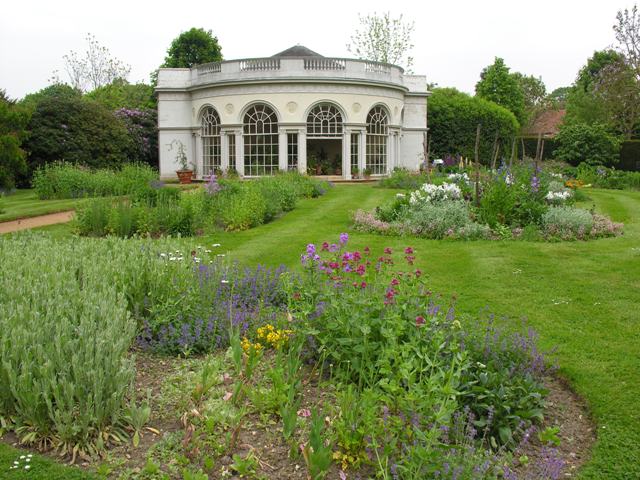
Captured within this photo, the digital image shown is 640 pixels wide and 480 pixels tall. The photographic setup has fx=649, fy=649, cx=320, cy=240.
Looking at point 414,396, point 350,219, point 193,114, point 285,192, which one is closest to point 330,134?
point 193,114

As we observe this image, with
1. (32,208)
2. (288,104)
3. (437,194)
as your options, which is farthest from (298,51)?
(437,194)

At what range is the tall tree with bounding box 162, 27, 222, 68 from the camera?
42.4 m

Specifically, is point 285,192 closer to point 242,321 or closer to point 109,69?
point 242,321

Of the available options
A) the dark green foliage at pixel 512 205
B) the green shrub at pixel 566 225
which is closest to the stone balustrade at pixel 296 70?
the dark green foliage at pixel 512 205

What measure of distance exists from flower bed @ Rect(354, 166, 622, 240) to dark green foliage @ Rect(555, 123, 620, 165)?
1657 cm

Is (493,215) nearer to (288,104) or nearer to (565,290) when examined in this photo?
(565,290)

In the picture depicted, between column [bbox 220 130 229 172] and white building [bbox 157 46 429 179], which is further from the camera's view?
column [bbox 220 130 229 172]

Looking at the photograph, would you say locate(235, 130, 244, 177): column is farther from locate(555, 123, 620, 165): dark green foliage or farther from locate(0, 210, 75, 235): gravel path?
locate(555, 123, 620, 165): dark green foliage

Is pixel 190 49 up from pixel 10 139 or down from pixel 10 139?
up

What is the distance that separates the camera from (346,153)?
86.9 feet

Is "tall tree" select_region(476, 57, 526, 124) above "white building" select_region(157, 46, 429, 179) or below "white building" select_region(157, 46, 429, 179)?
above

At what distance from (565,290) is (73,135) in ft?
76.6

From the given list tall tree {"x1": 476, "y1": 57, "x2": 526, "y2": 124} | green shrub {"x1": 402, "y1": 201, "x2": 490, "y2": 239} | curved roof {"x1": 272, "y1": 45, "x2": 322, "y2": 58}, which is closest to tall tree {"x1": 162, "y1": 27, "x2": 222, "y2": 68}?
curved roof {"x1": 272, "y1": 45, "x2": 322, "y2": 58}

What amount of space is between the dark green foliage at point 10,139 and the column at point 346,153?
1186 centimetres
